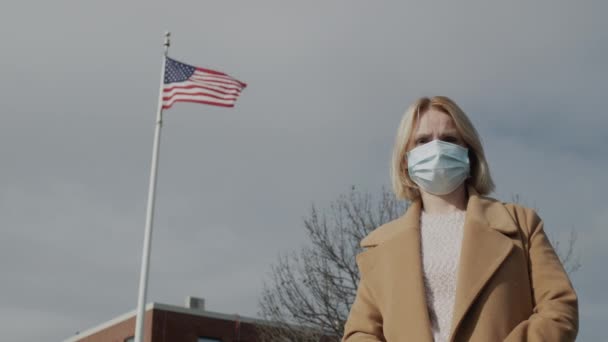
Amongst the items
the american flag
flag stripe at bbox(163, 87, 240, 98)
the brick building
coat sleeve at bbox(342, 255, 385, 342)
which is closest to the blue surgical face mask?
coat sleeve at bbox(342, 255, 385, 342)

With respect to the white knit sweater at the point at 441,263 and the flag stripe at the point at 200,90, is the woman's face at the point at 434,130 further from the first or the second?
the flag stripe at the point at 200,90

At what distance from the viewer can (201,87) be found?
18.3m

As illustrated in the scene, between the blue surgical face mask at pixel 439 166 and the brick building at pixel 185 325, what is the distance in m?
35.4

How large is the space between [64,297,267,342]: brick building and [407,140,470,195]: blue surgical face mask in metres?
35.4

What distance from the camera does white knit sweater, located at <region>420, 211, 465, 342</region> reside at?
3.09 metres

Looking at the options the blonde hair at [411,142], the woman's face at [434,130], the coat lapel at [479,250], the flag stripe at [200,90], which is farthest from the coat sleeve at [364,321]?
the flag stripe at [200,90]

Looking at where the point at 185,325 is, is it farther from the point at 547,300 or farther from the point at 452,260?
the point at 547,300

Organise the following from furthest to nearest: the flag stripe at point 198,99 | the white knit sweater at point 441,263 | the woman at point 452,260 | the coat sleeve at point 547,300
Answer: the flag stripe at point 198,99, the white knit sweater at point 441,263, the woman at point 452,260, the coat sleeve at point 547,300

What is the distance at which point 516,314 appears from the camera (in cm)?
299

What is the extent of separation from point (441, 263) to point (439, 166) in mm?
354

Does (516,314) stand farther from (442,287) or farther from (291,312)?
(291,312)

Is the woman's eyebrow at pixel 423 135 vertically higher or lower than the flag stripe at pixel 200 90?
lower

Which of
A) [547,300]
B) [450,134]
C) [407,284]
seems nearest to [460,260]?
[407,284]

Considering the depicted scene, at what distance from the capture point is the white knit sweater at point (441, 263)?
3.09 metres
